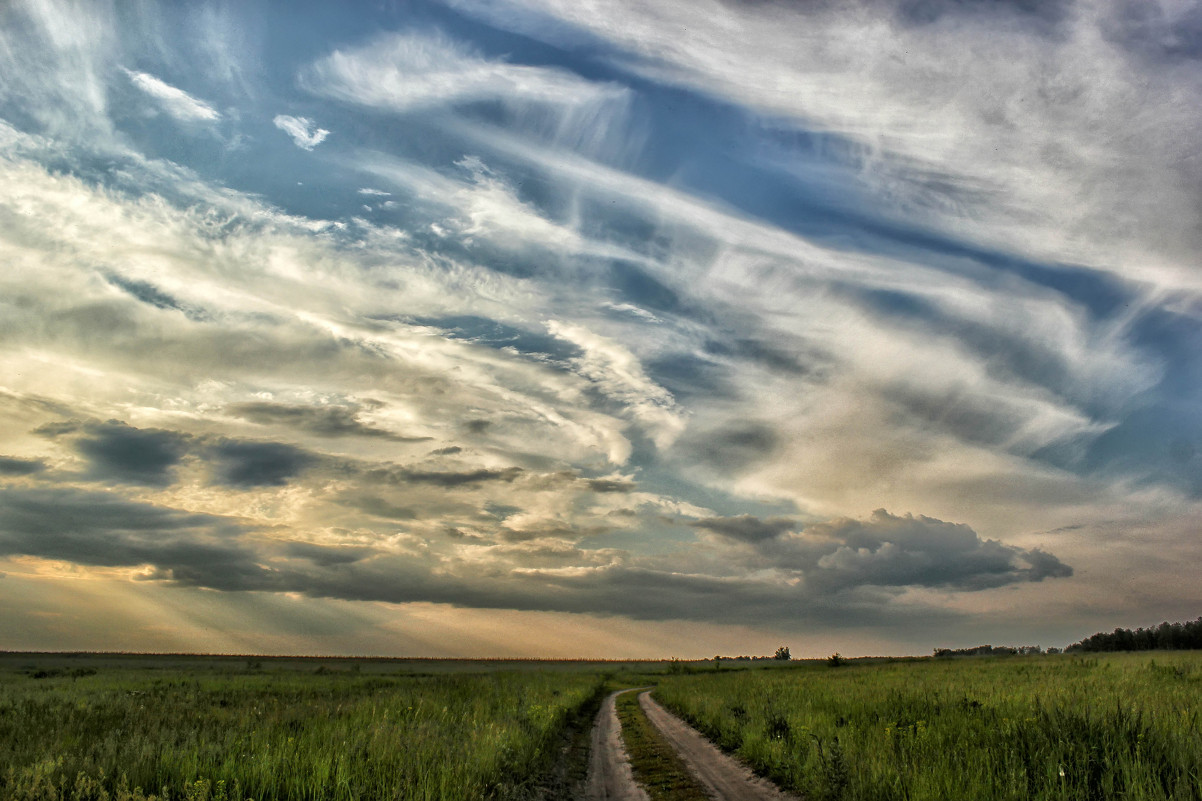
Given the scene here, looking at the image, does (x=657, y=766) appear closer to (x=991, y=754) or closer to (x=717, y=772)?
(x=717, y=772)

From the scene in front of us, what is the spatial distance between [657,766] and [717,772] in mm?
1617

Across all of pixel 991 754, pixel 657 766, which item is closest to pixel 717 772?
pixel 657 766

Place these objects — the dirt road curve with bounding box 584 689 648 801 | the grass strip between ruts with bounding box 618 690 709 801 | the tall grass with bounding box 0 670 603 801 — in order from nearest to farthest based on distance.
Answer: the tall grass with bounding box 0 670 603 801
the grass strip between ruts with bounding box 618 690 709 801
the dirt road curve with bounding box 584 689 648 801

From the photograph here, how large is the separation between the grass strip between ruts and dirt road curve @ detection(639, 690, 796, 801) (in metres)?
0.26

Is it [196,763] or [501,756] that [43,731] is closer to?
[196,763]

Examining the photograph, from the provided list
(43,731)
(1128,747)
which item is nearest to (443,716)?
(43,731)

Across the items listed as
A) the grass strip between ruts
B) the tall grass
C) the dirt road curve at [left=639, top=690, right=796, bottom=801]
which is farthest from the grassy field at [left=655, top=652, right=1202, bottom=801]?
the tall grass

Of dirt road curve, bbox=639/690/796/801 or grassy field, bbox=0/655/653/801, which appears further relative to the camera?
dirt road curve, bbox=639/690/796/801

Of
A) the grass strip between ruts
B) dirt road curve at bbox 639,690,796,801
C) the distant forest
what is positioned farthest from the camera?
the distant forest

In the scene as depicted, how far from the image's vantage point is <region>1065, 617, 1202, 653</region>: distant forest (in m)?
147

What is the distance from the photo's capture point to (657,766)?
15.3 meters

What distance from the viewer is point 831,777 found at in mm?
→ 10781

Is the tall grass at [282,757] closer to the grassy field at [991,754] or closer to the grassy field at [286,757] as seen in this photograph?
the grassy field at [286,757]

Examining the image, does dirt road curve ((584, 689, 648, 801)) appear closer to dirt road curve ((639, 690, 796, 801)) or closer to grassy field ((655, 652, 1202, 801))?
dirt road curve ((639, 690, 796, 801))
